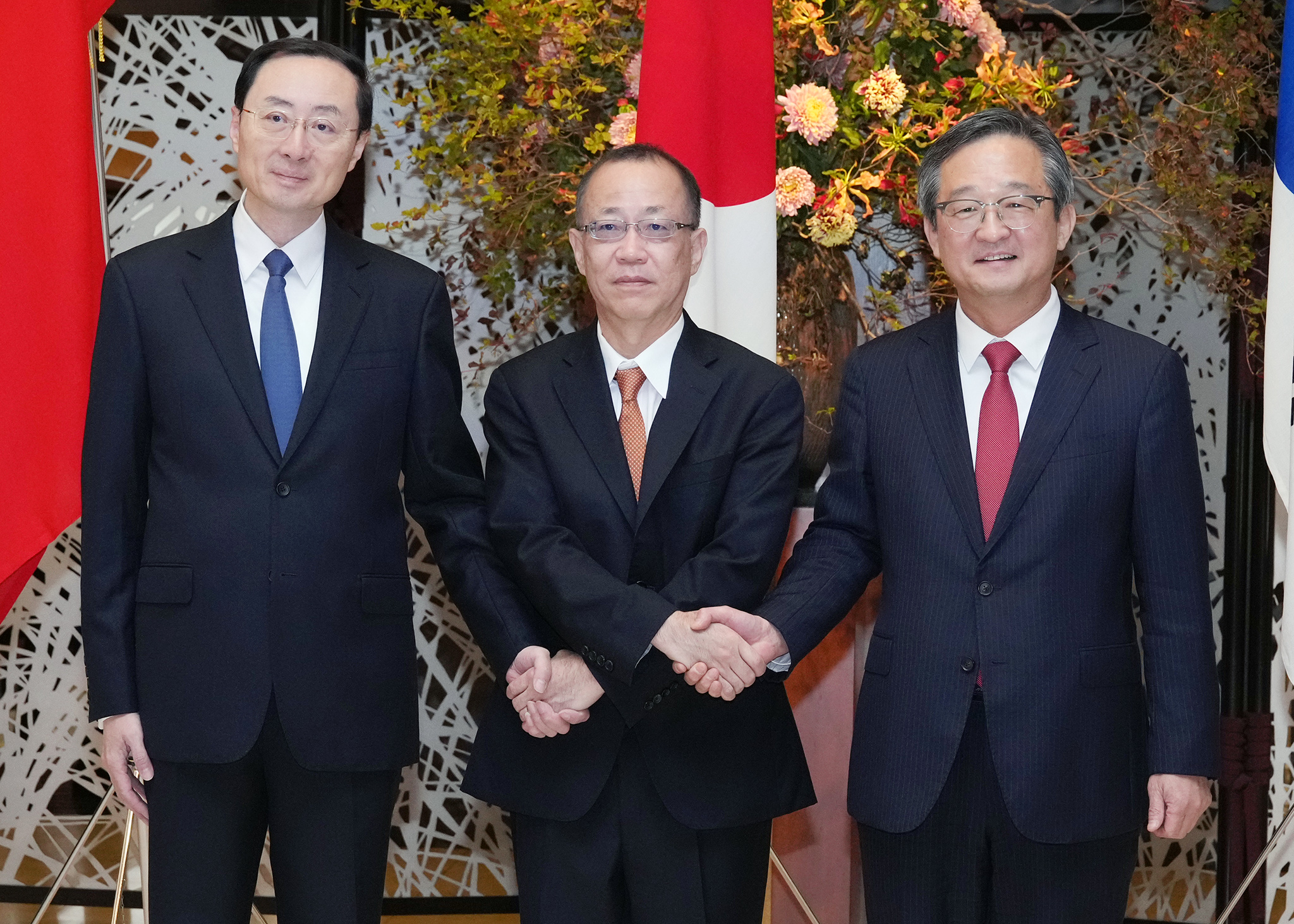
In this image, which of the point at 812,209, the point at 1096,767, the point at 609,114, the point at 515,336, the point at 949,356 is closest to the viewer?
the point at 1096,767

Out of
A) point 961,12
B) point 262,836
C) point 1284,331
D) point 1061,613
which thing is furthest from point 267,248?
point 1284,331

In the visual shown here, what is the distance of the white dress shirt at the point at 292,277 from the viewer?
2.02m

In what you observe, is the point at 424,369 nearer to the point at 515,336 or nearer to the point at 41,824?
the point at 515,336

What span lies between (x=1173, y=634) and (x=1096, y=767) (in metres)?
0.23

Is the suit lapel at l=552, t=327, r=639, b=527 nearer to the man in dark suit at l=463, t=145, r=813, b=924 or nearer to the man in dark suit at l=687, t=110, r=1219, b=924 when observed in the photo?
the man in dark suit at l=463, t=145, r=813, b=924

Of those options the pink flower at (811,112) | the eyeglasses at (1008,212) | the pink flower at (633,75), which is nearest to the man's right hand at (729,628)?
the eyeglasses at (1008,212)

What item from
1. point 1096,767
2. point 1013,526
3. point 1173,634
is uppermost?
point 1013,526

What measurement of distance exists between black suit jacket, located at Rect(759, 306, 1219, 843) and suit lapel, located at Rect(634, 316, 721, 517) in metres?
0.28

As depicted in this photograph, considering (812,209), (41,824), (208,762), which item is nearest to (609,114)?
(812,209)

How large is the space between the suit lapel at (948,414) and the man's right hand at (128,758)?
4.24 ft

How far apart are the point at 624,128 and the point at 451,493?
1.10 meters

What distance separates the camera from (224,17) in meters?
3.25

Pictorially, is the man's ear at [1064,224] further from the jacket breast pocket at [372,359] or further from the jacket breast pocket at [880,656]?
the jacket breast pocket at [372,359]

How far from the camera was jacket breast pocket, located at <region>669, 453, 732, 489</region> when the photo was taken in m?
1.96
